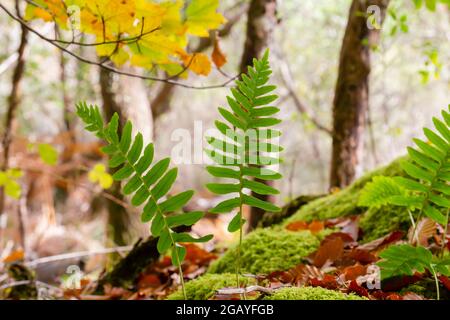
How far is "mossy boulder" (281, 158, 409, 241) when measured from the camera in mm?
1792

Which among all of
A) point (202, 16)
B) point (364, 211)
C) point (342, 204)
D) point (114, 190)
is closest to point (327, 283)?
point (202, 16)

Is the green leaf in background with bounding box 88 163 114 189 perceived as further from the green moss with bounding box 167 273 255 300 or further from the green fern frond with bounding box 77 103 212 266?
the green fern frond with bounding box 77 103 212 266

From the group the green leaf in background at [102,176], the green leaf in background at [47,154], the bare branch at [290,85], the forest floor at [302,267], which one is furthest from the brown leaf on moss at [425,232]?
the bare branch at [290,85]

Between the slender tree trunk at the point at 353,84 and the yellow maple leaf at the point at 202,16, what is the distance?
1.88 m

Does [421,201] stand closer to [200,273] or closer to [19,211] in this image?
[200,273]

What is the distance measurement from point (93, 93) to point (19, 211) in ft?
12.0

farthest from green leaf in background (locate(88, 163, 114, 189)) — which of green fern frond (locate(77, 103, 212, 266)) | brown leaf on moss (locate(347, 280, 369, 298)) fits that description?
brown leaf on moss (locate(347, 280, 369, 298))

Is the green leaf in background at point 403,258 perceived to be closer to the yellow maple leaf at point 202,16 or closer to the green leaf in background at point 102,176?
the yellow maple leaf at point 202,16

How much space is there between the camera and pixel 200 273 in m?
2.02

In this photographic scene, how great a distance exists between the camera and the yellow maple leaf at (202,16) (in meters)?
1.33

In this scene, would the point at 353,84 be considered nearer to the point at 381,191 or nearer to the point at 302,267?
the point at 381,191

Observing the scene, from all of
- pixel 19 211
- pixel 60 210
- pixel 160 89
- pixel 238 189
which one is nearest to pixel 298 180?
pixel 60 210

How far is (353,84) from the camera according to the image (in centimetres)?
307

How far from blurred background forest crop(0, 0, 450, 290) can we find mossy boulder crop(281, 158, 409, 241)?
0.60 meters
